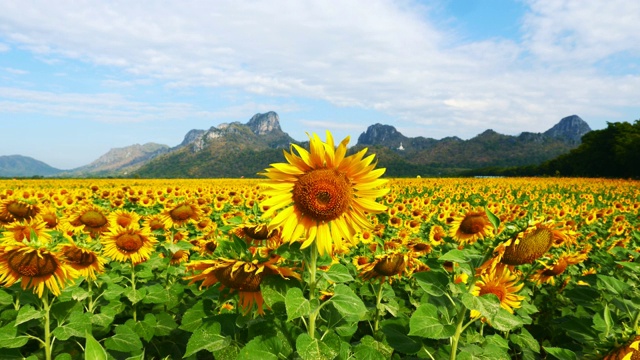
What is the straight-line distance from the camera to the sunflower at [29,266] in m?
2.79

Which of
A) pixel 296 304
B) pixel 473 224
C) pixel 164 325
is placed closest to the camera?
pixel 296 304

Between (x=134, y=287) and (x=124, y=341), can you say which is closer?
(x=124, y=341)

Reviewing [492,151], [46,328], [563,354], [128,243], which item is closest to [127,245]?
[128,243]

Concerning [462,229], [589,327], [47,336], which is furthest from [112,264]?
[589,327]

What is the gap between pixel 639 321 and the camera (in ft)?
9.19

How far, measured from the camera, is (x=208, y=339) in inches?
87.9

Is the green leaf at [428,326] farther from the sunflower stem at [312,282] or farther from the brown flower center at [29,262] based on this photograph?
the brown flower center at [29,262]

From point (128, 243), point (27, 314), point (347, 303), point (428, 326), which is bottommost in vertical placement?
point (27, 314)

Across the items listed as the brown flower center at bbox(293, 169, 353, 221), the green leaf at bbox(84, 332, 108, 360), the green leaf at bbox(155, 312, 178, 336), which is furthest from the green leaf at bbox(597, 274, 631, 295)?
the green leaf at bbox(155, 312, 178, 336)

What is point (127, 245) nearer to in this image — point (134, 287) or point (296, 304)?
point (134, 287)

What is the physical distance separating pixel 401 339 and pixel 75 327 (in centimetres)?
256

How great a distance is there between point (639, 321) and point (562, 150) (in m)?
179

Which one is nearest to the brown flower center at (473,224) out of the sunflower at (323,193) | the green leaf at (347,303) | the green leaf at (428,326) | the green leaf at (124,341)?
the green leaf at (428,326)

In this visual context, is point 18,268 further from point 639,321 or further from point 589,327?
point 639,321
